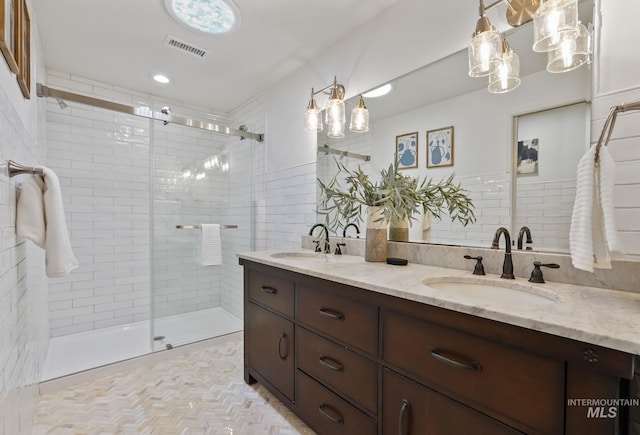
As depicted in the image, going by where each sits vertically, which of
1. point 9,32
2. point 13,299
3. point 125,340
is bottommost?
point 125,340

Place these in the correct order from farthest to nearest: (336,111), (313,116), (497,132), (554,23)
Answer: (313,116) → (336,111) → (497,132) → (554,23)

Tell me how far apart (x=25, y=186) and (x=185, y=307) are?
196 cm

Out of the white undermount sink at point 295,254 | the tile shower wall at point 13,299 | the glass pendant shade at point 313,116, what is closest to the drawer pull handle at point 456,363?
the white undermount sink at point 295,254

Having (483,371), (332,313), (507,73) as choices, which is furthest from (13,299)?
(507,73)

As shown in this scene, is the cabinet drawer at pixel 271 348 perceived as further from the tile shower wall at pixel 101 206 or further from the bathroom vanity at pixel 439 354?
the tile shower wall at pixel 101 206

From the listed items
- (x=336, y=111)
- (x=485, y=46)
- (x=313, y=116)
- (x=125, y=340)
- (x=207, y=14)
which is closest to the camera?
(x=485, y=46)

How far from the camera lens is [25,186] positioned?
3.58ft

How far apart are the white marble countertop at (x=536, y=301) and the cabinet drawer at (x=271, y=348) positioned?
40cm

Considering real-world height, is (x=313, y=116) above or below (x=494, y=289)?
above

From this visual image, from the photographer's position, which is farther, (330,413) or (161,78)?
(161,78)

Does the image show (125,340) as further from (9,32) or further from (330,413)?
(9,32)

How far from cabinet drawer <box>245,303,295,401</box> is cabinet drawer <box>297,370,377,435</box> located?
10cm

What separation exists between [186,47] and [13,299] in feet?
6.38

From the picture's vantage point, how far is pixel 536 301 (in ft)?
3.33
